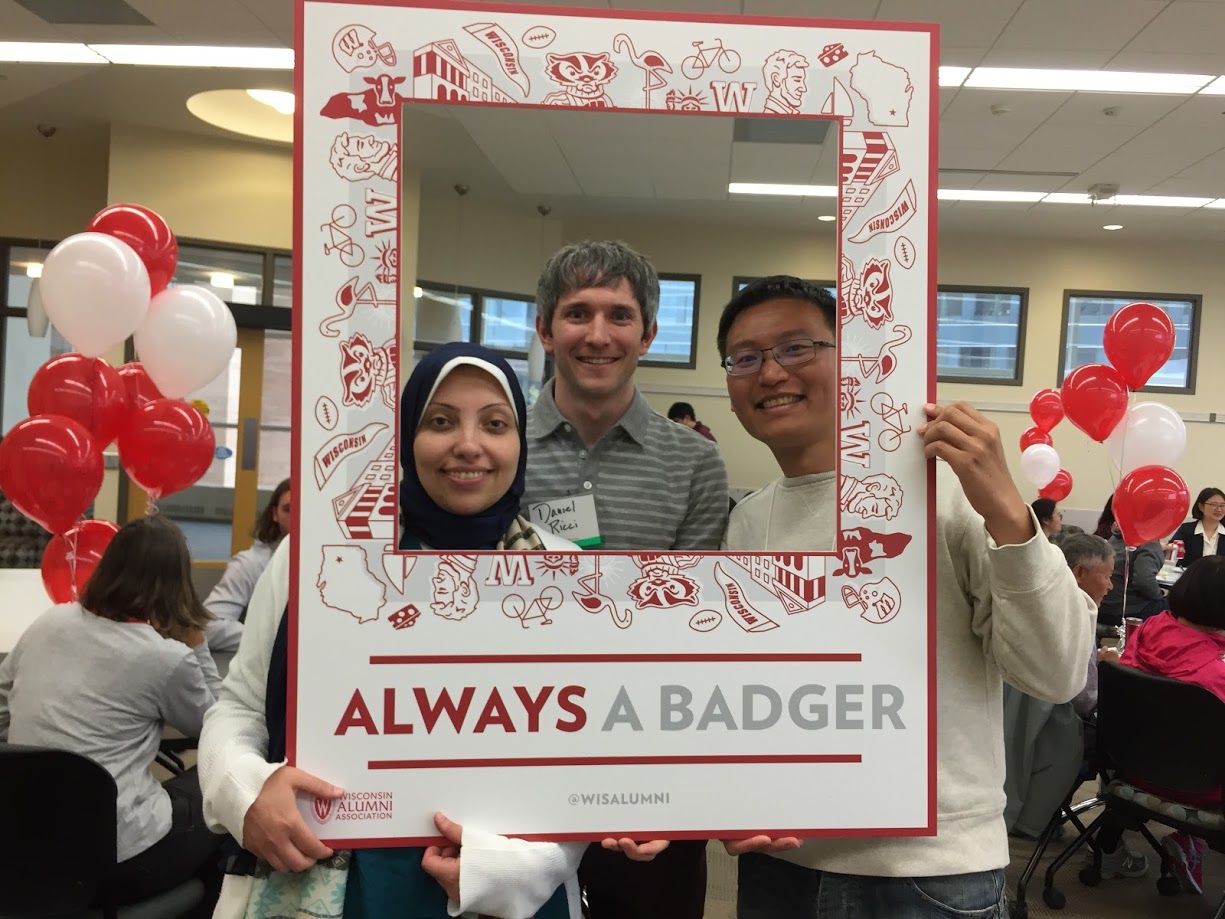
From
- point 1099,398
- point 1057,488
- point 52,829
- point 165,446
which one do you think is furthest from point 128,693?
point 1057,488

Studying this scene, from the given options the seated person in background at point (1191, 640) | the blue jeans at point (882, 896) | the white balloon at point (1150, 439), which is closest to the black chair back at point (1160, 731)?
the seated person in background at point (1191, 640)

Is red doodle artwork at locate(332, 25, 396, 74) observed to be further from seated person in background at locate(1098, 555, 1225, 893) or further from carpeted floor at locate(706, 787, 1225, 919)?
seated person in background at locate(1098, 555, 1225, 893)

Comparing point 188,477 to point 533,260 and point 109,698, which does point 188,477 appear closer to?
point 109,698

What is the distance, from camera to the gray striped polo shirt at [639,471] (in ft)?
3.95

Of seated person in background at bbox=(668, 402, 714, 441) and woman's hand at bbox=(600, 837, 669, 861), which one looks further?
seated person in background at bbox=(668, 402, 714, 441)

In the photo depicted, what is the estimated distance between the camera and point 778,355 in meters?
1.23

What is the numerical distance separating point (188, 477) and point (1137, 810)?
12.2 feet

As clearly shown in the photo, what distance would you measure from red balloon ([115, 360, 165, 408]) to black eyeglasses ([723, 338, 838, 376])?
119 inches

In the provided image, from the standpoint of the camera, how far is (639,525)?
3.81 ft

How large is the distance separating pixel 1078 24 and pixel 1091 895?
4184mm

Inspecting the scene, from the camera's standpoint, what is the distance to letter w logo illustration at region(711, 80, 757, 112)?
1.08m

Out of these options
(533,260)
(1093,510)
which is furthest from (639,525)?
(1093,510)

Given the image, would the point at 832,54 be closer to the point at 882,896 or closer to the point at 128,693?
the point at 882,896

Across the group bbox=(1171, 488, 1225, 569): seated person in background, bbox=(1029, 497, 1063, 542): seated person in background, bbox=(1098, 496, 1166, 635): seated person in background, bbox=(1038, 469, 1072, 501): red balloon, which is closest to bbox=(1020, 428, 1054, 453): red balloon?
bbox=(1038, 469, 1072, 501): red balloon
